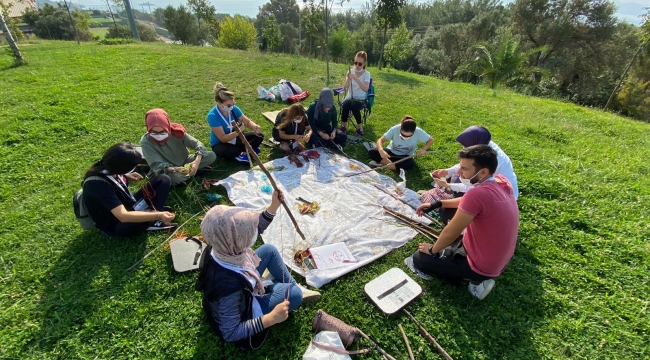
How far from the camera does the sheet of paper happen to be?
3723mm

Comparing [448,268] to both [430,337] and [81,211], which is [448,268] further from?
[81,211]

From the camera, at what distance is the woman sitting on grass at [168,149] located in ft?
14.3

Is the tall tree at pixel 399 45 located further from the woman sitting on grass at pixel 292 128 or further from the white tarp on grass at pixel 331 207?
the white tarp on grass at pixel 331 207

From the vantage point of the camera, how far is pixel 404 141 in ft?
18.6

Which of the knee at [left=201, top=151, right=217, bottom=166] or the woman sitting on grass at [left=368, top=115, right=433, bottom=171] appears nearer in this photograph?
the knee at [left=201, top=151, right=217, bottom=166]

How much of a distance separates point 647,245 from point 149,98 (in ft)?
37.7

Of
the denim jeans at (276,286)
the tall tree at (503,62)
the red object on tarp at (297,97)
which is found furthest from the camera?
the tall tree at (503,62)

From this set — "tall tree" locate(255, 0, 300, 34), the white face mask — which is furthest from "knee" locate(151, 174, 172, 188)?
"tall tree" locate(255, 0, 300, 34)

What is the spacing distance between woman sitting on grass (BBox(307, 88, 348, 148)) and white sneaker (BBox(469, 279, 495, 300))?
13.5 ft

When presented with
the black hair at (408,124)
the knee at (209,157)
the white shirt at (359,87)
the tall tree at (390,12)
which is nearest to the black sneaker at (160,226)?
the knee at (209,157)

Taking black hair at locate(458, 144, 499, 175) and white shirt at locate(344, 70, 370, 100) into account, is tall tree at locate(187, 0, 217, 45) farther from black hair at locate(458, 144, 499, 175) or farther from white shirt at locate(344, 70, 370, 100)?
black hair at locate(458, 144, 499, 175)

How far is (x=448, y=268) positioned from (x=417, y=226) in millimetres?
1048

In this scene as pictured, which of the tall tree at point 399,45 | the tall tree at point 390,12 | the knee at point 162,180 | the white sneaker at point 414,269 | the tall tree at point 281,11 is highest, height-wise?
the tall tree at point 281,11

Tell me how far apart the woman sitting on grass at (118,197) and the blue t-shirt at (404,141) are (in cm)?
425
